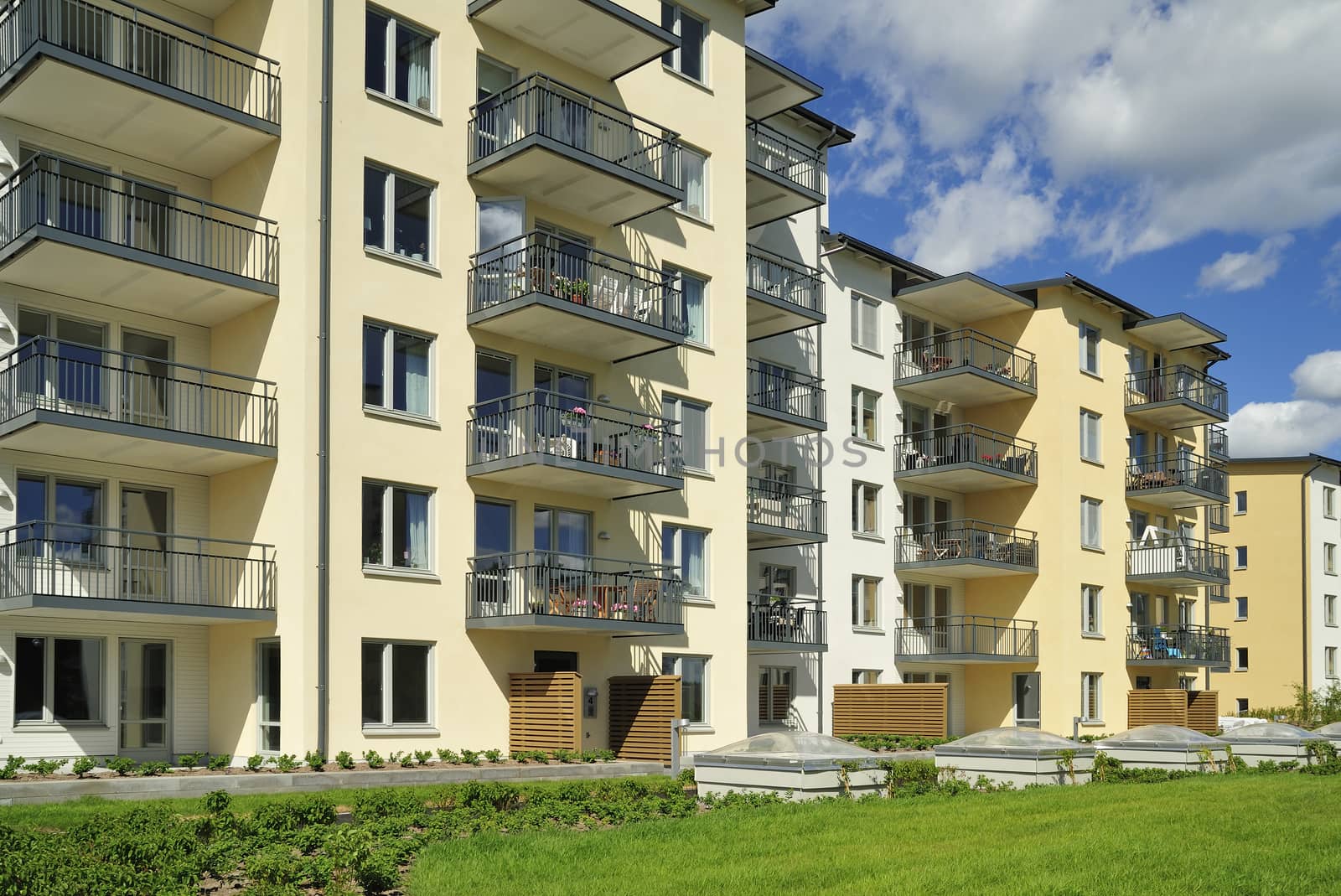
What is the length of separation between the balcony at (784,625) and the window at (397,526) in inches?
361

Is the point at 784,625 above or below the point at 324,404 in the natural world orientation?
below

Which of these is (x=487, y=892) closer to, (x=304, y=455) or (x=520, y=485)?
(x=304, y=455)

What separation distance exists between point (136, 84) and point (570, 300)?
8.62 m

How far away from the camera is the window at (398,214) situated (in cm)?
2494

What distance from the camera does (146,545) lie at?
23.8 m

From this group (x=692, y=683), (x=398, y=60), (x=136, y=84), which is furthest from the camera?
(x=692, y=683)

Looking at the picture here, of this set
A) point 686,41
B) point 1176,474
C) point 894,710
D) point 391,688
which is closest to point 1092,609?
point 1176,474

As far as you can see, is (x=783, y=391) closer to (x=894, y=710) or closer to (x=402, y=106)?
(x=894, y=710)

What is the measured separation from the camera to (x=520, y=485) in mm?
27031

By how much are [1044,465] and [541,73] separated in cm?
2251

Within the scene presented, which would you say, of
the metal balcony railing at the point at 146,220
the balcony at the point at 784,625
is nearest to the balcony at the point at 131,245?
the metal balcony railing at the point at 146,220

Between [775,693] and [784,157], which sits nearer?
[775,693]

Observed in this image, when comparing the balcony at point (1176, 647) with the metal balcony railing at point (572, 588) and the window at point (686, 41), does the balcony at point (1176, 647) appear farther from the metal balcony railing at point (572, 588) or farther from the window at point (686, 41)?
the window at point (686, 41)

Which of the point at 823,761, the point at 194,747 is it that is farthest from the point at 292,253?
the point at 823,761
